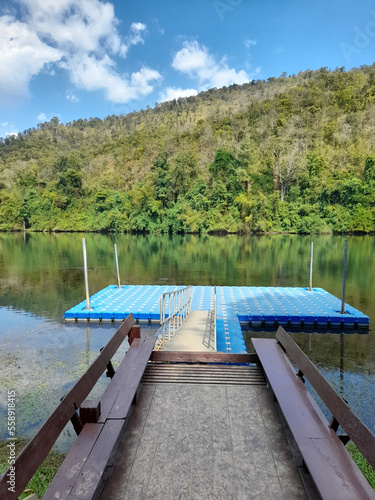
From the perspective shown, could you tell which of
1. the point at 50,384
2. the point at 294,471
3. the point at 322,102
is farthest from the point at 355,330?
the point at 322,102

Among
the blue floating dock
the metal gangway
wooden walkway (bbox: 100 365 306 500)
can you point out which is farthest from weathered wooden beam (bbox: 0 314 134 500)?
the blue floating dock

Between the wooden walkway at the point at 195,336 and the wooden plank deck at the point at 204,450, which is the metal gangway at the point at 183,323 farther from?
the wooden plank deck at the point at 204,450

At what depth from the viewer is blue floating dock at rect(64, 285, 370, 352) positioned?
985 cm

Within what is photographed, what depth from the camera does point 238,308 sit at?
10.9 m

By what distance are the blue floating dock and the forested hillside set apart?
3185cm

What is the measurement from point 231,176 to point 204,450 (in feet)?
147

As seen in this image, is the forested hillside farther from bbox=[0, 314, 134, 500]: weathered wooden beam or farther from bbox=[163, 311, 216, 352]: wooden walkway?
bbox=[0, 314, 134, 500]: weathered wooden beam

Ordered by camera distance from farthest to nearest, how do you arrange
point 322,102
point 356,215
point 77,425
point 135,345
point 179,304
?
point 322,102 < point 356,215 < point 179,304 < point 135,345 < point 77,425

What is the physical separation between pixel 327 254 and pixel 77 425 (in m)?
25.0

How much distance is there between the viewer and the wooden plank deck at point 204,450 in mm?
2074

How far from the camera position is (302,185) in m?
45.2

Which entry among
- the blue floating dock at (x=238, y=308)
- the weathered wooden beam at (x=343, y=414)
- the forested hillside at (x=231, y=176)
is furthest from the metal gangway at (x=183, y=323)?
the forested hillside at (x=231, y=176)

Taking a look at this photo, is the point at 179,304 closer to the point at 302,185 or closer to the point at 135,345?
the point at 135,345

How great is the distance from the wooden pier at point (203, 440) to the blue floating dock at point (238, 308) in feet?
14.8
